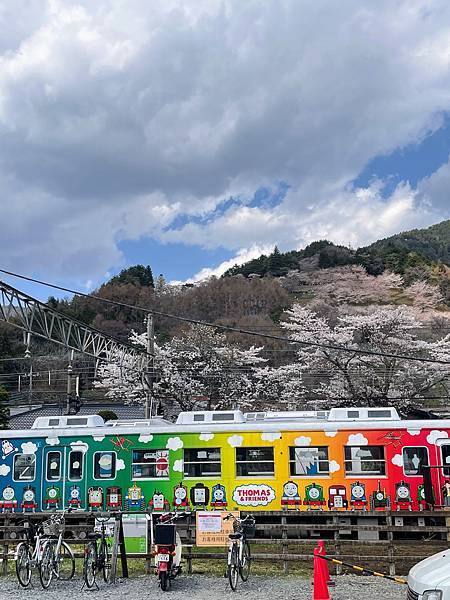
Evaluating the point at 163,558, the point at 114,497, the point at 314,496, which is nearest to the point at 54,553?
the point at 163,558

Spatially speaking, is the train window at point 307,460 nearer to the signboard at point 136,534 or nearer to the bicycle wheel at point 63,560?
the signboard at point 136,534

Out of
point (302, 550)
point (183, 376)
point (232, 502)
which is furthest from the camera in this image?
point (183, 376)

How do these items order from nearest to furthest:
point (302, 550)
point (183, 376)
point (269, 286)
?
point (302, 550) < point (183, 376) < point (269, 286)

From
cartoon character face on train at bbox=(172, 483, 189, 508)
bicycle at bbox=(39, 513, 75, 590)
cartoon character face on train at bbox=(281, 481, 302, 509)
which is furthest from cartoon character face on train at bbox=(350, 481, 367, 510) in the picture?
bicycle at bbox=(39, 513, 75, 590)

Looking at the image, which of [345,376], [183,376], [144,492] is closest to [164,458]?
[144,492]

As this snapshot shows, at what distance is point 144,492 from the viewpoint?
14.9m

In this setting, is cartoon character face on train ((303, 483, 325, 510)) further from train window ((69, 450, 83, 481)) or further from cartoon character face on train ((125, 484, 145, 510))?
train window ((69, 450, 83, 481))

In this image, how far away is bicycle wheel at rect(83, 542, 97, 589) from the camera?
888 cm

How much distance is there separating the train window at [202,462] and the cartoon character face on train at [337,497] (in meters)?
2.59

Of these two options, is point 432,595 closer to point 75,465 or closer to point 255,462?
point 255,462

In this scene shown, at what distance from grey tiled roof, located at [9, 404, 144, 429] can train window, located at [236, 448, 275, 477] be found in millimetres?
24847

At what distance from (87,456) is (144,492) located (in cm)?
170

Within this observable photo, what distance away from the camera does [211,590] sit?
344 inches

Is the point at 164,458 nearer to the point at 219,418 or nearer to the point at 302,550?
the point at 219,418
